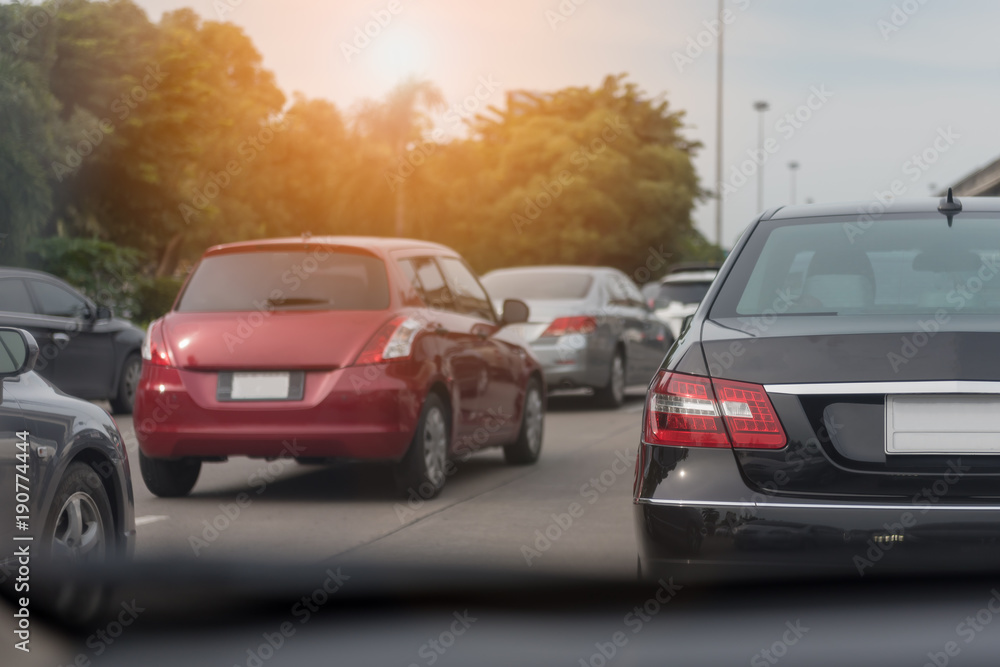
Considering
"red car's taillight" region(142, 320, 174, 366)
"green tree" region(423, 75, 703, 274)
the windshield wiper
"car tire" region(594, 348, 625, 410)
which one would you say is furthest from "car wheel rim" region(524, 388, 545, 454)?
"green tree" region(423, 75, 703, 274)

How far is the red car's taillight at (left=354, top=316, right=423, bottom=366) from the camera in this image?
25.4ft

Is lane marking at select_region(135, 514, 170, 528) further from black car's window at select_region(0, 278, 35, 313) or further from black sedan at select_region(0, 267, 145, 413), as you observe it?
black car's window at select_region(0, 278, 35, 313)

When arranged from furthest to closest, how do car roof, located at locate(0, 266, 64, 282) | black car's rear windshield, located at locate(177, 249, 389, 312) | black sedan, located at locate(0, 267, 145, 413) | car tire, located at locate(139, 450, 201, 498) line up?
black sedan, located at locate(0, 267, 145, 413), car roof, located at locate(0, 266, 64, 282), car tire, located at locate(139, 450, 201, 498), black car's rear windshield, located at locate(177, 249, 389, 312)

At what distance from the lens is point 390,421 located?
768cm

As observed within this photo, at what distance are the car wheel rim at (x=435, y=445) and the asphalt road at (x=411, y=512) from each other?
16 cm

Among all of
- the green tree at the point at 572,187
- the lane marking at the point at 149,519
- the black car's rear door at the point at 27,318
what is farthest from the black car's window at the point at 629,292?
the green tree at the point at 572,187

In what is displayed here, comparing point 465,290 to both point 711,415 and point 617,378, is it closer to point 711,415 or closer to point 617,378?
point 711,415

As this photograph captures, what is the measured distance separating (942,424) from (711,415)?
1.98 ft

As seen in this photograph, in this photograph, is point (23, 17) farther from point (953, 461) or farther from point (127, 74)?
point (953, 461)

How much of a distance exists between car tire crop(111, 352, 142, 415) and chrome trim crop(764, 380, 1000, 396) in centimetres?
1127

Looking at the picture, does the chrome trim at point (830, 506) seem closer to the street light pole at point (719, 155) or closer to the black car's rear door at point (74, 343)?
the black car's rear door at point (74, 343)

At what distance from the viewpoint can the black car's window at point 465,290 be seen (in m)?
9.25

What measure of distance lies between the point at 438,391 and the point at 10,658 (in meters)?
5.83

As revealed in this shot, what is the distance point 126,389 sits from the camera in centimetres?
1401
